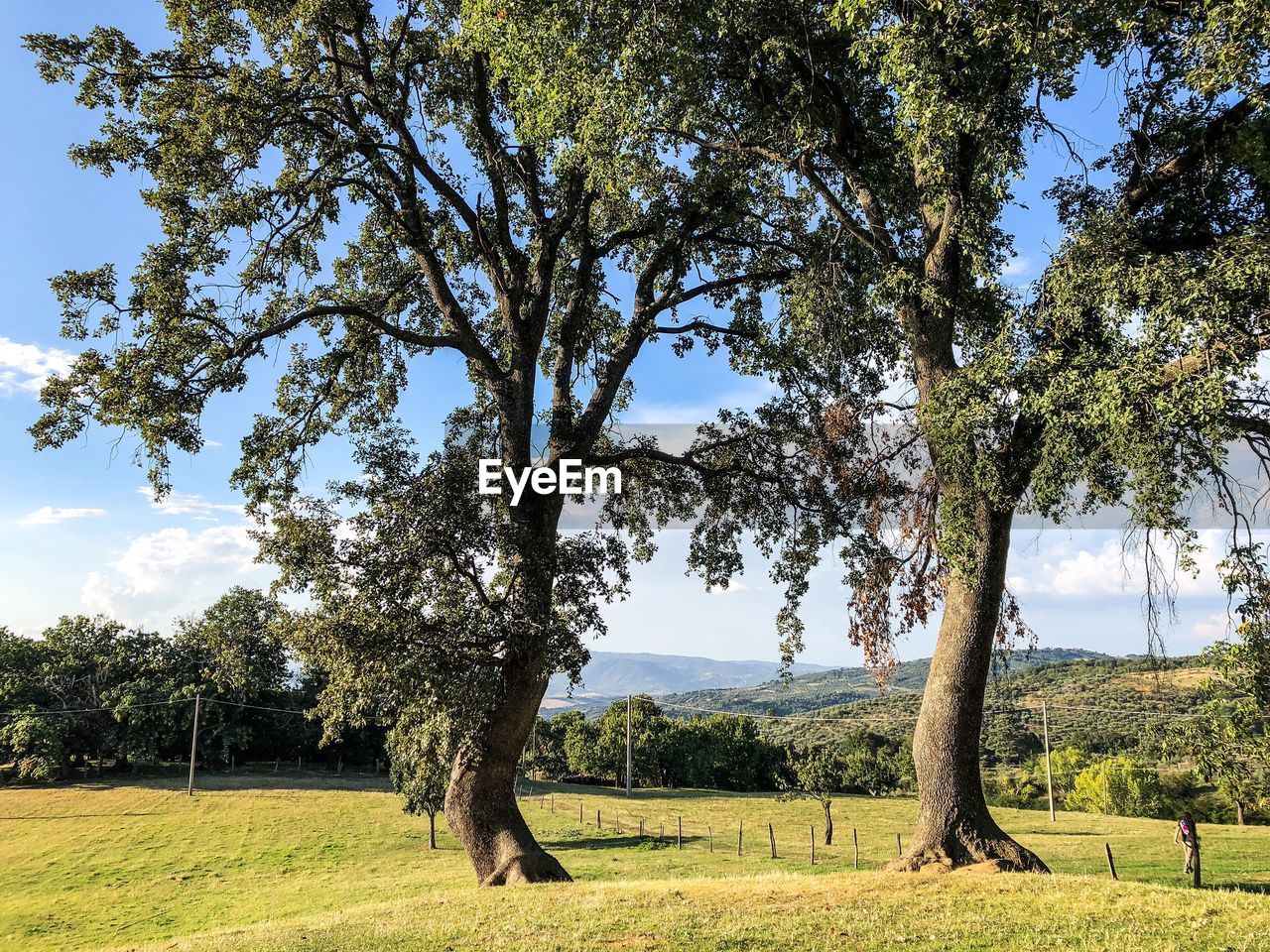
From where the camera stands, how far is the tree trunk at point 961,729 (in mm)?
12281

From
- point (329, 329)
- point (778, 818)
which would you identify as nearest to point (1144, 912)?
point (329, 329)

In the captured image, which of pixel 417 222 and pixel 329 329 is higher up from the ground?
pixel 417 222

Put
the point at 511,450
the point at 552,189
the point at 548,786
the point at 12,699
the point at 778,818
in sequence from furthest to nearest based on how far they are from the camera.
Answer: the point at 548,786 → the point at 12,699 → the point at 778,818 → the point at 552,189 → the point at 511,450

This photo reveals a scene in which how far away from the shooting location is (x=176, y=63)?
14.8m

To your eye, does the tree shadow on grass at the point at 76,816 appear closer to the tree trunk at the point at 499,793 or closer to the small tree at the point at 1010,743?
the tree trunk at the point at 499,793

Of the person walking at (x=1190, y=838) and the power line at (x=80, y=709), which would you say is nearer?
the person walking at (x=1190, y=838)

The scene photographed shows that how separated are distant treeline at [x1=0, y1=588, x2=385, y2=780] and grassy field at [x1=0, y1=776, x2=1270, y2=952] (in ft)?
16.6

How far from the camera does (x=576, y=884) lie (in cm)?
1347

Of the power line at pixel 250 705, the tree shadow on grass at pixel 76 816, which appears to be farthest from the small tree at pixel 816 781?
the power line at pixel 250 705

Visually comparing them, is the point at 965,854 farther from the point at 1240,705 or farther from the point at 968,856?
the point at 1240,705

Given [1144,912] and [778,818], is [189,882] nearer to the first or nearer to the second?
[778,818]

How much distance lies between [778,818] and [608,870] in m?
22.2

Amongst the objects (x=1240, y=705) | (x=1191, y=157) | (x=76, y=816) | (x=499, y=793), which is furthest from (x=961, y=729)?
(x=76, y=816)

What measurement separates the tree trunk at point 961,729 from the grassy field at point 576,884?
91cm
